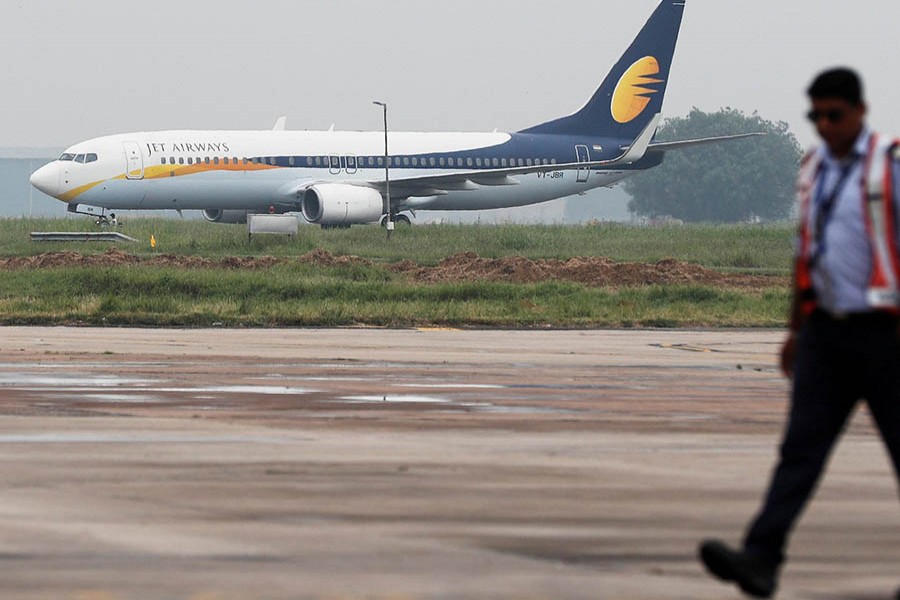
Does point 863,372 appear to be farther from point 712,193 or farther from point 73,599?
point 712,193

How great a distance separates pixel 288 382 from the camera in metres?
17.9

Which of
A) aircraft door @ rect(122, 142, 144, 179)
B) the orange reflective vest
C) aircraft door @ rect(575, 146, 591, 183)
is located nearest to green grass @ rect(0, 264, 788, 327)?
the orange reflective vest

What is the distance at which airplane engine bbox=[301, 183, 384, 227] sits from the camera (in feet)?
193

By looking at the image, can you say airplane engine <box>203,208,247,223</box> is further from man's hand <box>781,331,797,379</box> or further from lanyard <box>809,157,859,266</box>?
lanyard <box>809,157,859,266</box>

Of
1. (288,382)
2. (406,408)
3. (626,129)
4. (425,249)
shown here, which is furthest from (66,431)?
(626,129)

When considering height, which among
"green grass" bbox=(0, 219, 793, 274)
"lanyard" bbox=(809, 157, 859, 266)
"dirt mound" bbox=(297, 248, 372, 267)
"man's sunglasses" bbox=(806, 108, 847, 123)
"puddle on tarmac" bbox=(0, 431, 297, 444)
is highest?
"man's sunglasses" bbox=(806, 108, 847, 123)

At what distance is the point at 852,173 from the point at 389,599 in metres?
2.34

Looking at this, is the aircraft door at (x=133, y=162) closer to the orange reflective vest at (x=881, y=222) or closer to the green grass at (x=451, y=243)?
the green grass at (x=451, y=243)

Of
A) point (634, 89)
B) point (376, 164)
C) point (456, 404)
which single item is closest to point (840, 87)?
point (456, 404)

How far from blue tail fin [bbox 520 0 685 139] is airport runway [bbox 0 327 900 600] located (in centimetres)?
4957

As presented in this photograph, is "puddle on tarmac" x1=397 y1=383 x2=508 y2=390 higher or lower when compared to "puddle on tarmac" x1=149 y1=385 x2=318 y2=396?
lower

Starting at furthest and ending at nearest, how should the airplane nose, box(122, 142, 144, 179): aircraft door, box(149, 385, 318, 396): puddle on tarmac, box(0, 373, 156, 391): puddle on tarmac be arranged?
the airplane nose, box(122, 142, 144, 179): aircraft door, box(0, 373, 156, 391): puddle on tarmac, box(149, 385, 318, 396): puddle on tarmac

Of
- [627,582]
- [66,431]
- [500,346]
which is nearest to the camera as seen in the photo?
[627,582]

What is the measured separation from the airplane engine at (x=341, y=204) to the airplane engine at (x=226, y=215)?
4.50 m
